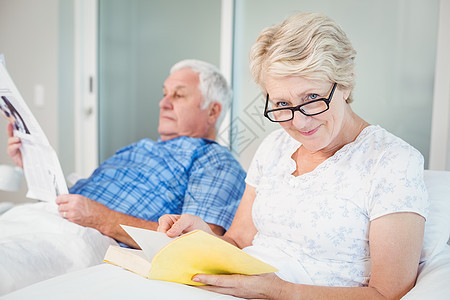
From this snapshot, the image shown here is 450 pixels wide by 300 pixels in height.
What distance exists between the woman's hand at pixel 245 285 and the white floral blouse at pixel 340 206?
0.36ft

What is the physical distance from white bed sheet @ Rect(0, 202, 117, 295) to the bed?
0.93ft

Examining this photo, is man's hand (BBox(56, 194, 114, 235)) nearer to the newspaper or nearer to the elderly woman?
the newspaper

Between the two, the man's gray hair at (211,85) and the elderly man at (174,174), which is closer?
the elderly man at (174,174)

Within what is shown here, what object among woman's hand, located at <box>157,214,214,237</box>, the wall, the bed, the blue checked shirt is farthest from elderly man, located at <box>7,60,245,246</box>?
the wall

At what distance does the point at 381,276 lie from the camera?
0.86 m

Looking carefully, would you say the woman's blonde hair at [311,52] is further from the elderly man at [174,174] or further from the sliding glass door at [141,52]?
the sliding glass door at [141,52]

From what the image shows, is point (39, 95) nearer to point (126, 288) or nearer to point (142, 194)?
point (142, 194)

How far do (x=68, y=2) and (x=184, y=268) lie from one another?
2224mm

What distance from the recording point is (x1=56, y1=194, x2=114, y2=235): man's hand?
1.44 meters

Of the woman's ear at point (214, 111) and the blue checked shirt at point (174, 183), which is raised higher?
the woman's ear at point (214, 111)

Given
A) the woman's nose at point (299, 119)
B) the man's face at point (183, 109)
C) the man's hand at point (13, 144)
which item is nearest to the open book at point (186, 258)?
the woman's nose at point (299, 119)

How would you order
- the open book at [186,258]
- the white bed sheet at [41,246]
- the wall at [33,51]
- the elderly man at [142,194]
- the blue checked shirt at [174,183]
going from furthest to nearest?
the wall at [33,51], the blue checked shirt at [174,183], the elderly man at [142,194], the white bed sheet at [41,246], the open book at [186,258]

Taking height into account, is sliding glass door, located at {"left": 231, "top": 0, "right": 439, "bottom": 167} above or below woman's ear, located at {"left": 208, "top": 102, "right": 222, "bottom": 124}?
above

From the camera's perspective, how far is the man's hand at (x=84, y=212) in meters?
1.44
